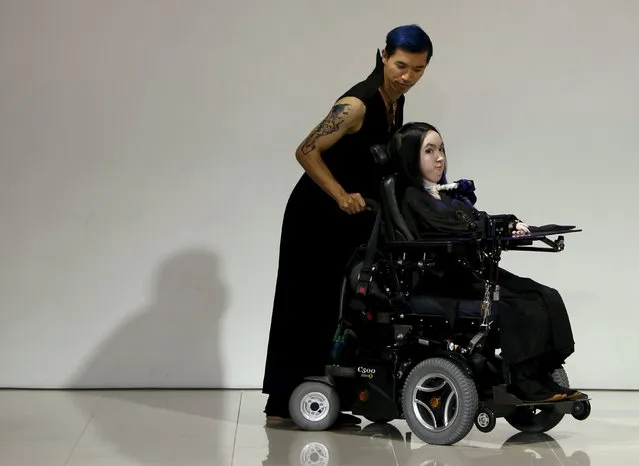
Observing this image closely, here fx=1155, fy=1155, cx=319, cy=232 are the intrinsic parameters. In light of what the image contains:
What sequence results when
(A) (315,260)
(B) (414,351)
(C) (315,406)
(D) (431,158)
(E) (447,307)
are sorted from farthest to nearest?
(A) (315,260) < (C) (315,406) < (D) (431,158) < (B) (414,351) < (E) (447,307)

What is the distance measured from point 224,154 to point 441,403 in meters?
1.91

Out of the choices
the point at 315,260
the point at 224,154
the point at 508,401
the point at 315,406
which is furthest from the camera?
the point at 224,154

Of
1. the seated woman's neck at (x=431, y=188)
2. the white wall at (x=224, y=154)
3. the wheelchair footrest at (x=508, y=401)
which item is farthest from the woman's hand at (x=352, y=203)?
the white wall at (x=224, y=154)

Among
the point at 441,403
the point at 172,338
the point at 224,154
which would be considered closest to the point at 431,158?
the point at 441,403

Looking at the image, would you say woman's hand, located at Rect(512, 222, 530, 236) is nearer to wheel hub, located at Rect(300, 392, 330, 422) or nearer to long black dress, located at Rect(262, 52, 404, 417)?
long black dress, located at Rect(262, 52, 404, 417)

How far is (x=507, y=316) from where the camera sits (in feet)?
12.1

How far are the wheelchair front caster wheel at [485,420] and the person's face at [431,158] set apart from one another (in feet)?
2.76

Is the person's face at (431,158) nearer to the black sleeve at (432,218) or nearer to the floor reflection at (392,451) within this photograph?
the black sleeve at (432,218)

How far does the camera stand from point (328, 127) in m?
4.04

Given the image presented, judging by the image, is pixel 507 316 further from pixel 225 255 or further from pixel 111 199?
pixel 111 199

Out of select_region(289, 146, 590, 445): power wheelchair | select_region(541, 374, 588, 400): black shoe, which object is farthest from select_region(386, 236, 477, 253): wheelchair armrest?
select_region(541, 374, 588, 400): black shoe

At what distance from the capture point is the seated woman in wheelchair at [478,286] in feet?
12.2

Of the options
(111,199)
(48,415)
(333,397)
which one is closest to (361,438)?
(333,397)

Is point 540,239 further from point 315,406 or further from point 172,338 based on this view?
point 172,338
